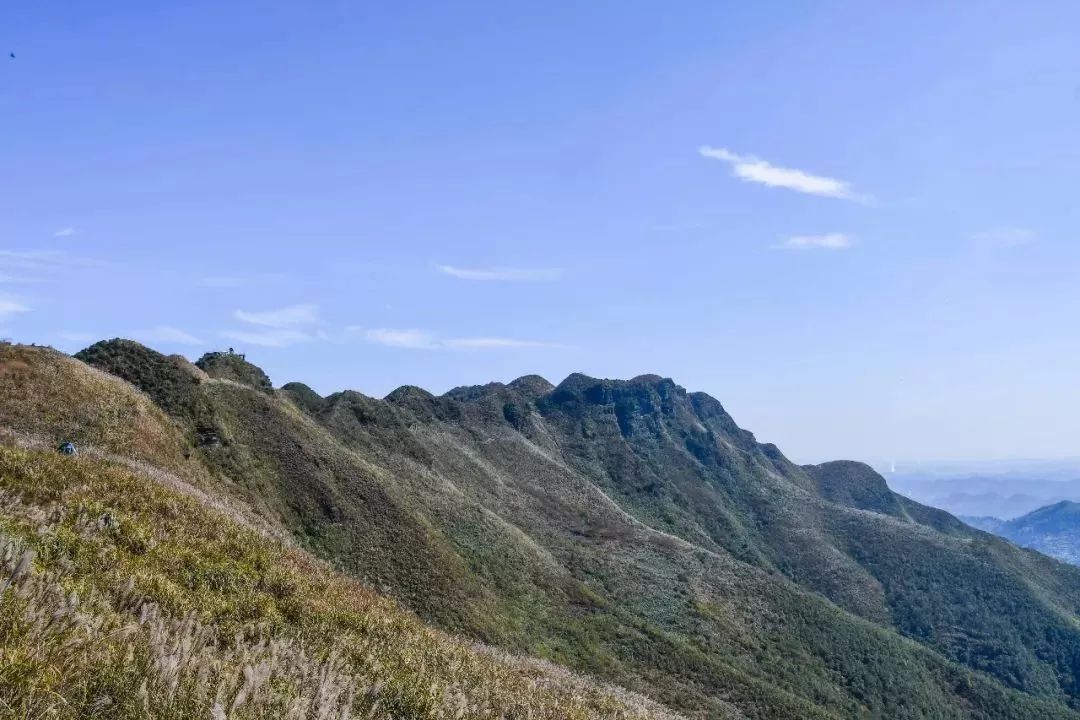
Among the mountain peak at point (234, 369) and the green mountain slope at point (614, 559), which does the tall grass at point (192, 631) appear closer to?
the green mountain slope at point (614, 559)

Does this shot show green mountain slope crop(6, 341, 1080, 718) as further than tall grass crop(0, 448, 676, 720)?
Yes

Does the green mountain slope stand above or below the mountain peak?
below

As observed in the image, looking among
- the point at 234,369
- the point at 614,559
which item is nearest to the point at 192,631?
the point at 234,369

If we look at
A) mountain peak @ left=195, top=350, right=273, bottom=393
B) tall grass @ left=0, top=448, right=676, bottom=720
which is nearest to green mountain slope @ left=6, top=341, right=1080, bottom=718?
mountain peak @ left=195, top=350, right=273, bottom=393

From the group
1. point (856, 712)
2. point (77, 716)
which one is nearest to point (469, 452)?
point (856, 712)

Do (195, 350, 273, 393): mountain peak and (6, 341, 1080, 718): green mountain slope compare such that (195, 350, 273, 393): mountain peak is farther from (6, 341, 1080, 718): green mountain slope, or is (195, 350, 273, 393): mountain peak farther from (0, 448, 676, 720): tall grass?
(0, 448, 676, 720): tall grass

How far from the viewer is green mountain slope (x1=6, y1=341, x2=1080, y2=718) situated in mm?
60312

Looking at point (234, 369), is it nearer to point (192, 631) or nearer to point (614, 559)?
point (614, 559)

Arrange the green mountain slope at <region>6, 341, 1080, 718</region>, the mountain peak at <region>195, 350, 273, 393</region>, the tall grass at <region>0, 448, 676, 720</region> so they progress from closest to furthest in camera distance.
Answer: the tall grass at <region>0, 448, 676, 720</region> → the green mountain slope at <region>6, 341, 1080, 718</region> → the mountain peak at <region>195, 350, 273, 393</region>

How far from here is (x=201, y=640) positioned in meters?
8.45

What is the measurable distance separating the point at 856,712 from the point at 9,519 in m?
93.0

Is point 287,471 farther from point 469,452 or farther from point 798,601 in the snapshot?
point 798,601

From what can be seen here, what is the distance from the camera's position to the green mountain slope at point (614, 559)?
6031 centimetres

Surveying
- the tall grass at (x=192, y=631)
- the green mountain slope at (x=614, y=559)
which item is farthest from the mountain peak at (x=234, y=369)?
the tall grass at (x=192, y=631)
